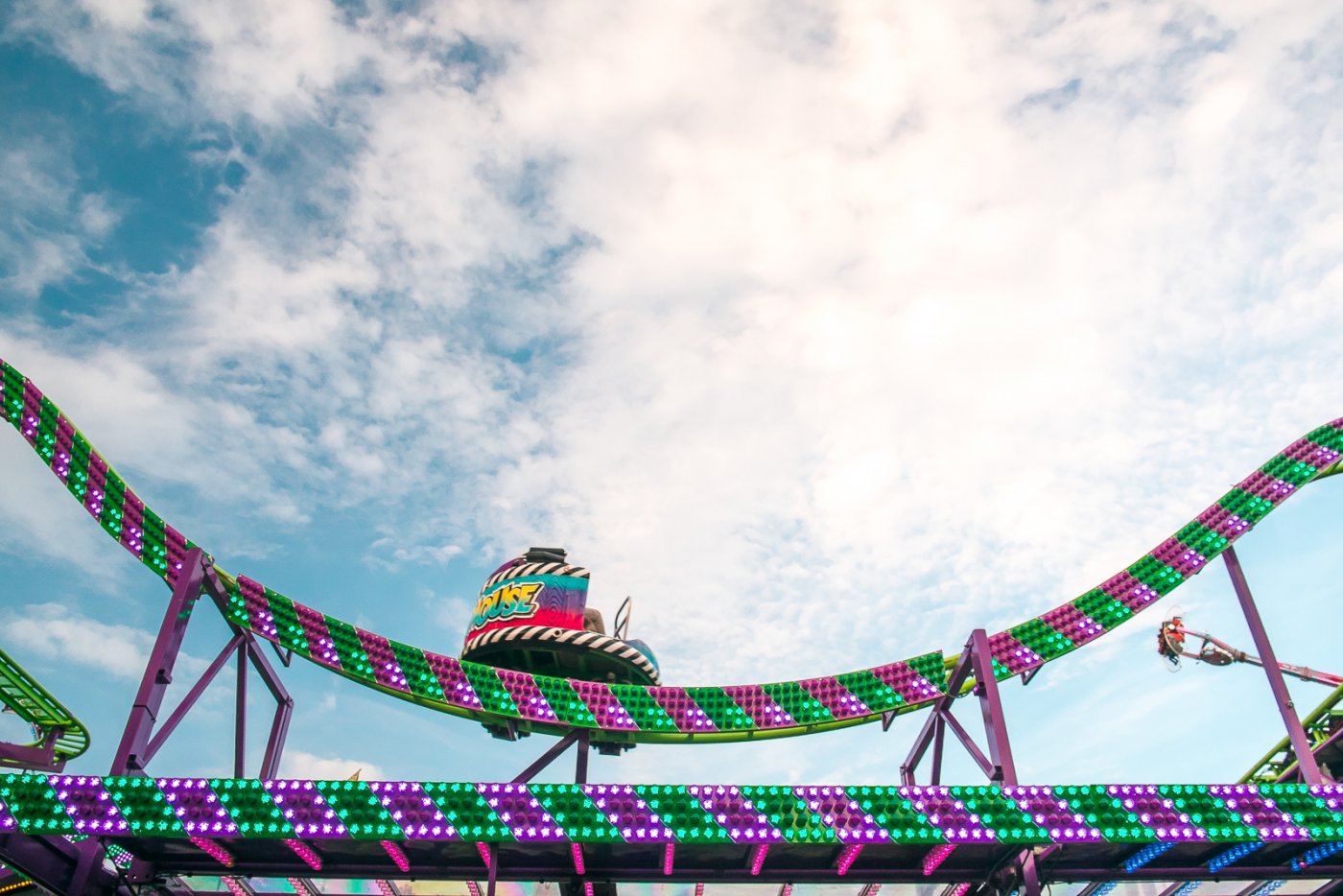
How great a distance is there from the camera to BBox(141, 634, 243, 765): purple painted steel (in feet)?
36.9

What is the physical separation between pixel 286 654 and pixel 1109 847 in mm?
10718

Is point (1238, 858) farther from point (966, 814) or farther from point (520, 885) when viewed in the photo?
point (520, 885)

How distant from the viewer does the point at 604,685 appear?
14.7m

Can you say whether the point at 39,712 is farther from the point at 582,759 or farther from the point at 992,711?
the point at 992,711

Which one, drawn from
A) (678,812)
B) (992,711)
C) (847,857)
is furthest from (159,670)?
(992,711)

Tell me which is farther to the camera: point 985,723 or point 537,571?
point 537,571

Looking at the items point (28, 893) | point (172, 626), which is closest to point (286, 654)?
point (172, 626)

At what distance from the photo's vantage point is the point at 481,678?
14469 millimetres

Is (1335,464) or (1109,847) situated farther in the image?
(1335,464)

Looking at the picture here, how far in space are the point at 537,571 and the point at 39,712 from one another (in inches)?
434

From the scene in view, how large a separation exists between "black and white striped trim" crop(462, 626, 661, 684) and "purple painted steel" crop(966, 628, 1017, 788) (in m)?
5.29

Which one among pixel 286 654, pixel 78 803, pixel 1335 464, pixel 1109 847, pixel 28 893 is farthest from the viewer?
pixel 1335 464

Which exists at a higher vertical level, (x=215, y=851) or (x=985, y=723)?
(x=985, y=723)

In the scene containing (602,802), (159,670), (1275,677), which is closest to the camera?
(602,802)
